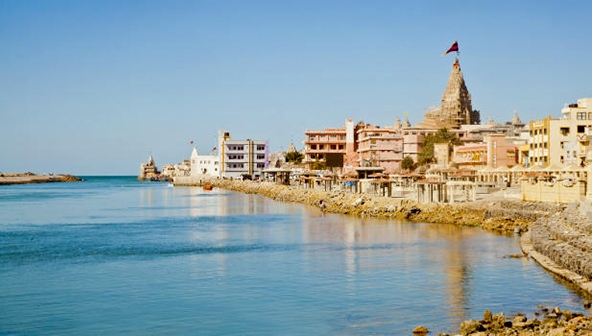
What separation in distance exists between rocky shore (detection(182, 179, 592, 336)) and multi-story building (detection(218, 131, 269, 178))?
240 feet

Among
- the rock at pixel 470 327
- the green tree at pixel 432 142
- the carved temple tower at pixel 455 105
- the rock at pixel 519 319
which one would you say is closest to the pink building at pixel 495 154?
the green tree at pixel 432 142

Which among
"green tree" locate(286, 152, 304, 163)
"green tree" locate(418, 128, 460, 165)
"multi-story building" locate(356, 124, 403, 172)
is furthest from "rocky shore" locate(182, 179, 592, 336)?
"green tree" locate(286, 152, 304, 163)

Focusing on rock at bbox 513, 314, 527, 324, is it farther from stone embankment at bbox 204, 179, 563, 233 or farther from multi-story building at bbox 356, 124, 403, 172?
multi-story building at bbox 356, 124, 403, 172

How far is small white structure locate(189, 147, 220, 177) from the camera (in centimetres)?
17812

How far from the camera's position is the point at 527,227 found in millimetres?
44938

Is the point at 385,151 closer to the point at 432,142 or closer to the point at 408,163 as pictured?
the point at 408,163

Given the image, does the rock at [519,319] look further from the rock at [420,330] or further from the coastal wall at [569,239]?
the coastal wall at [569,239]

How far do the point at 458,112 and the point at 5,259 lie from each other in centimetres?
12895

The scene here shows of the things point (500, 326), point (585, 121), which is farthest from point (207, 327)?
point (585, 121)

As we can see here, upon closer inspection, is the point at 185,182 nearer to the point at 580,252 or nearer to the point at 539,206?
the point at 539,206

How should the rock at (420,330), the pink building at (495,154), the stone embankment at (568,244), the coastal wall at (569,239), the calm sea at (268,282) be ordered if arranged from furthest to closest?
the pink building at (495,154) < the coastal wall at (569,239) < the stone embankment at (568,244) < the calm sea at (268,282) < the rock at (420,330)

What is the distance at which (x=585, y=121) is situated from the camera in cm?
7562

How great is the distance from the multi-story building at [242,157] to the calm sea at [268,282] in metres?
105

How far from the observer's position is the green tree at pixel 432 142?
107 meters
